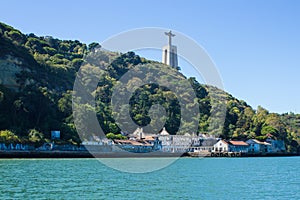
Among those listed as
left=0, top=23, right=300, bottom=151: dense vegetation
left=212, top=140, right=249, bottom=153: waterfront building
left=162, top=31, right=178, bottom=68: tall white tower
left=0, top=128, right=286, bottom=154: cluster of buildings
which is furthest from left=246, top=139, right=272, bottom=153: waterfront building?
left=162, top=31, right=178, bottom=68: tall white tower

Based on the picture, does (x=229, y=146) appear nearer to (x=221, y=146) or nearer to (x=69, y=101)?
(x=221, y=146)

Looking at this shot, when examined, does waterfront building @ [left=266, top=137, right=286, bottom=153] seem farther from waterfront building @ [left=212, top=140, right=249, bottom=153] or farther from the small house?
the small house

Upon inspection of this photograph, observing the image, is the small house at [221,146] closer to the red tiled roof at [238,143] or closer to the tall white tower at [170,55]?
the red tiled roof at [238,143]

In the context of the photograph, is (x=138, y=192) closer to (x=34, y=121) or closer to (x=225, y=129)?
(x=34, y=121)

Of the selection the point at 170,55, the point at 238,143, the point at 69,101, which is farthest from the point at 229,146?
the point at 170,55

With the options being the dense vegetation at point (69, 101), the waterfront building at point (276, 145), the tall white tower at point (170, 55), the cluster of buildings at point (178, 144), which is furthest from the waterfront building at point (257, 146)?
the tall white tower at point (170, 55)

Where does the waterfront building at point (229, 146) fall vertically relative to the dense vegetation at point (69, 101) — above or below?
below

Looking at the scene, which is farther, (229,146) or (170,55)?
(170,55)

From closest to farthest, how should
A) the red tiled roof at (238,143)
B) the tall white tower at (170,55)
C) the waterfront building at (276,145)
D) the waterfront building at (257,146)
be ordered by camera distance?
the red tiled roof at (238,143)
the waterfront building at (257,146)
the waterfront building at (276,145)
the tall white tower at (170,55)
